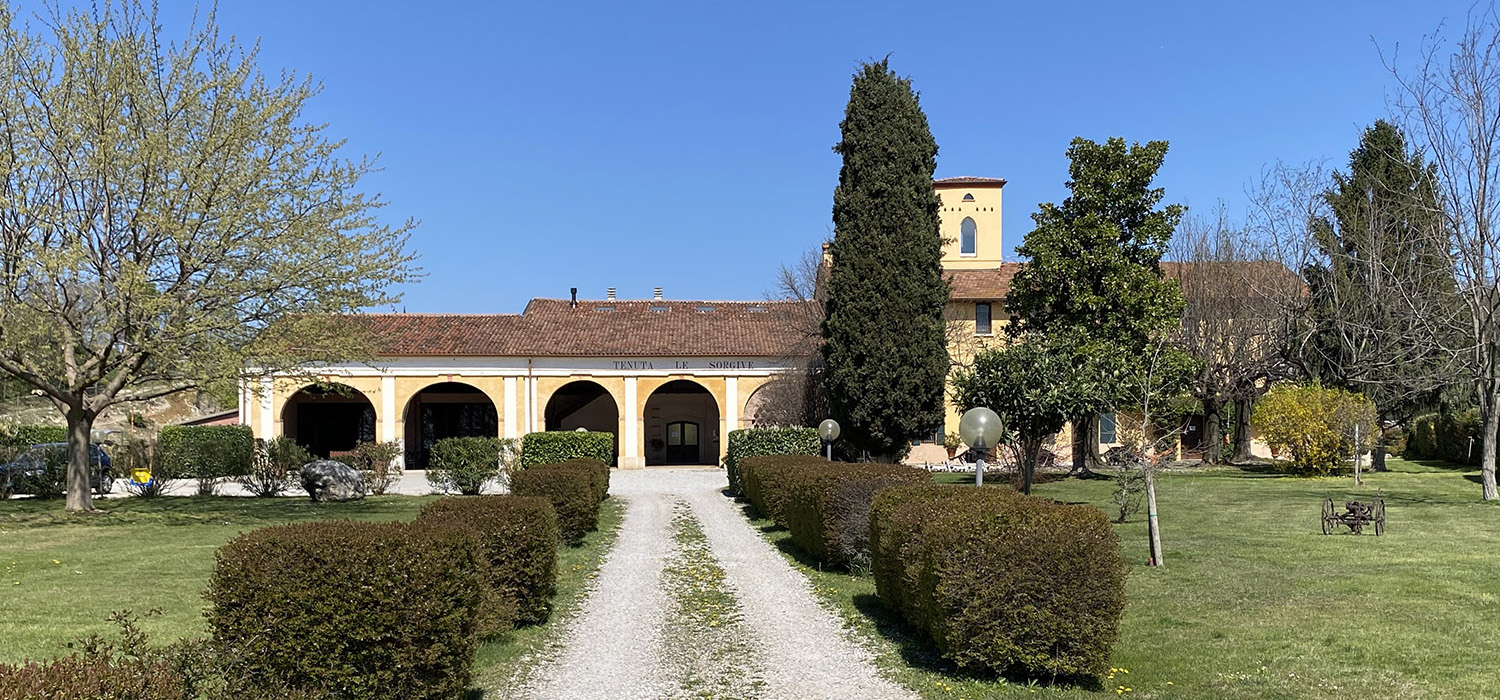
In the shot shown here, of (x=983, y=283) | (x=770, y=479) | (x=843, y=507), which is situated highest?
(x=983, y=283)

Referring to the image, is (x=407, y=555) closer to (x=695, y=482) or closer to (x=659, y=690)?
(x=659, y=690)

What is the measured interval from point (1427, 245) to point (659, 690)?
94.3 ft

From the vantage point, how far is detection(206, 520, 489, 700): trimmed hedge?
206 inches

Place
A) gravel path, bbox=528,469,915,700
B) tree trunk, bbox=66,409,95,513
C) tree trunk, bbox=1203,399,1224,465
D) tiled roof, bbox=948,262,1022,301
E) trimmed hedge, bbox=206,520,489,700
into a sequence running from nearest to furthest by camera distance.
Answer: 1. trimmed hedge, bbox=206,520,489,700
2. gravel path, bbox=528,469,915,700
3. tree trunk, bbox=66,409,95,513
4. tree trunk, bbox=1203,399,1224,465
5. tiled roof, bbox=948,262,1022,301

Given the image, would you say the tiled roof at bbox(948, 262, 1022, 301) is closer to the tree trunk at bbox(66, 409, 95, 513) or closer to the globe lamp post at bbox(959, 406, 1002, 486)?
the globe lamp post at bbox(959, 406, 1002, 486)

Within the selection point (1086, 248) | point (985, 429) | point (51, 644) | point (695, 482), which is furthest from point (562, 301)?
point (51, 644)

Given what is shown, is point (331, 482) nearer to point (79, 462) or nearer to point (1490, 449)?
point (79, 462)

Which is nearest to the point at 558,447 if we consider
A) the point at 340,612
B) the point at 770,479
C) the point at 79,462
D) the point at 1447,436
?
the point at 79,462

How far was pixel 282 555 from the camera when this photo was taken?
5344 mm

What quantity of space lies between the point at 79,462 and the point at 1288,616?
1984 centimetres

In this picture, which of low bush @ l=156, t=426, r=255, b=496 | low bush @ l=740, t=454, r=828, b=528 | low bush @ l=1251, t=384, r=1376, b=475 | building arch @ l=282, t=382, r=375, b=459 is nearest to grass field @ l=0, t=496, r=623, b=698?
low bush @ l=740, t=454, r=828, b=528

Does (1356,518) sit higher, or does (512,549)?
(512,549)

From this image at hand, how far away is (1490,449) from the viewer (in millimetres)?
21531

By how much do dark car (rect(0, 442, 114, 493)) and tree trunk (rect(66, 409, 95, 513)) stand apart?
3.95 metres
